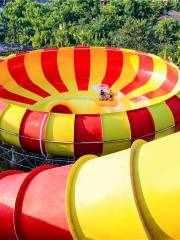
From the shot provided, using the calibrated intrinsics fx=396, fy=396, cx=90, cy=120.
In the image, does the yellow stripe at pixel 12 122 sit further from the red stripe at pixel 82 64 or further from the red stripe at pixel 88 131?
the red stripe at pixel 82 64

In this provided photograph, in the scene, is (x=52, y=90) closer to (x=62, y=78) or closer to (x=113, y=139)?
(x=62, y=78)

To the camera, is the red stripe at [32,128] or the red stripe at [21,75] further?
the red stripe at [21,75]

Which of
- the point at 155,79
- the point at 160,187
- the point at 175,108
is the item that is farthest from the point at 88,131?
the point at 160,187

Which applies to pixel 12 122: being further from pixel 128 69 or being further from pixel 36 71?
pixel 128 69

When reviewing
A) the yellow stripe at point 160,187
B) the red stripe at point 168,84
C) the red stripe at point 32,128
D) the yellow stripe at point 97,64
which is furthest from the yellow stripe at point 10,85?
the yellow stripe at point 160,187

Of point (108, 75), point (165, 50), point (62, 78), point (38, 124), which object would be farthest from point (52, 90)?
point (165, 50)


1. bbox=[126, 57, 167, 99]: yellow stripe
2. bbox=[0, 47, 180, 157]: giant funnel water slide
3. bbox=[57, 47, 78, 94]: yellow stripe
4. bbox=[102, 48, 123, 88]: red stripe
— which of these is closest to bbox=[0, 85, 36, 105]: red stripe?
bbox=[0, 47, 180, 157]: giant funnel water slide
